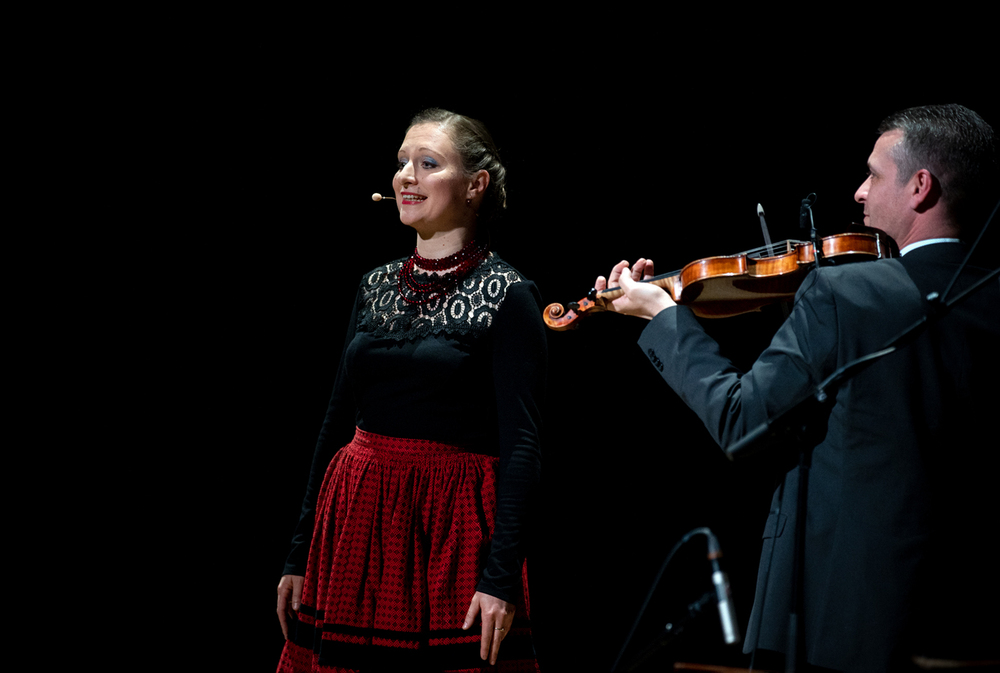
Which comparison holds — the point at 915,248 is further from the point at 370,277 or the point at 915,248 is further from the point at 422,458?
the point at 370,277

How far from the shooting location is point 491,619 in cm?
166

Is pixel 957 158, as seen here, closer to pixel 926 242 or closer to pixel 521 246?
pixel 926 242

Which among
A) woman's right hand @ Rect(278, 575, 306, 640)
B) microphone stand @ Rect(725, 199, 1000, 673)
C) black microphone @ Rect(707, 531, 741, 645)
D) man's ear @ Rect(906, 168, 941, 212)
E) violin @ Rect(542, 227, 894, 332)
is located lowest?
woman's right hand @ Rect(278, 575, 306, 640)

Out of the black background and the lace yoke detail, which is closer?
the lace yoke detail

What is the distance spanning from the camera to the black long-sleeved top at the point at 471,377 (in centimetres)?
178

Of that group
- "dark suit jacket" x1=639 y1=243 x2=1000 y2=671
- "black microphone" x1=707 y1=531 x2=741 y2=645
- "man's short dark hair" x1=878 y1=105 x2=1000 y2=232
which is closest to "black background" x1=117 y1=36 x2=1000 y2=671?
"man's short dark hair" x1=878 y1=105 x2=1000 y2=232

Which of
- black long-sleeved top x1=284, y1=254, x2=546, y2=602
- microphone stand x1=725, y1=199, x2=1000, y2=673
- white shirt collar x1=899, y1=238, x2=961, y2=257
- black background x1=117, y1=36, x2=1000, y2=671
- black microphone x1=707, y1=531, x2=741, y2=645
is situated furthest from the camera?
black background x1=117, y1=36, x2=1000, y2=671

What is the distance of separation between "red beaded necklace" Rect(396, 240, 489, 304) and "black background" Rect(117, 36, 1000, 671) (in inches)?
29.0

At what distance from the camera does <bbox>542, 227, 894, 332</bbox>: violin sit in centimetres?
153

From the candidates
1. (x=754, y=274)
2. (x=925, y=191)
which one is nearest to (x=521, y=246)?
(x=754, y=274)

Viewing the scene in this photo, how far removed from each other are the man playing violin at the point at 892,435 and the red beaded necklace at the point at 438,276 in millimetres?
656

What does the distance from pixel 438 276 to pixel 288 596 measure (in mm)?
849

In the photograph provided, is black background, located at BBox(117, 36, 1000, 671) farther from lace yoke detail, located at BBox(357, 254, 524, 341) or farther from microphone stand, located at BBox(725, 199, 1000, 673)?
microphone stand, located at BBox(725, 199, 1000, 673)

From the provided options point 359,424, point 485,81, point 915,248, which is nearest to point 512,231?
point 485,81
